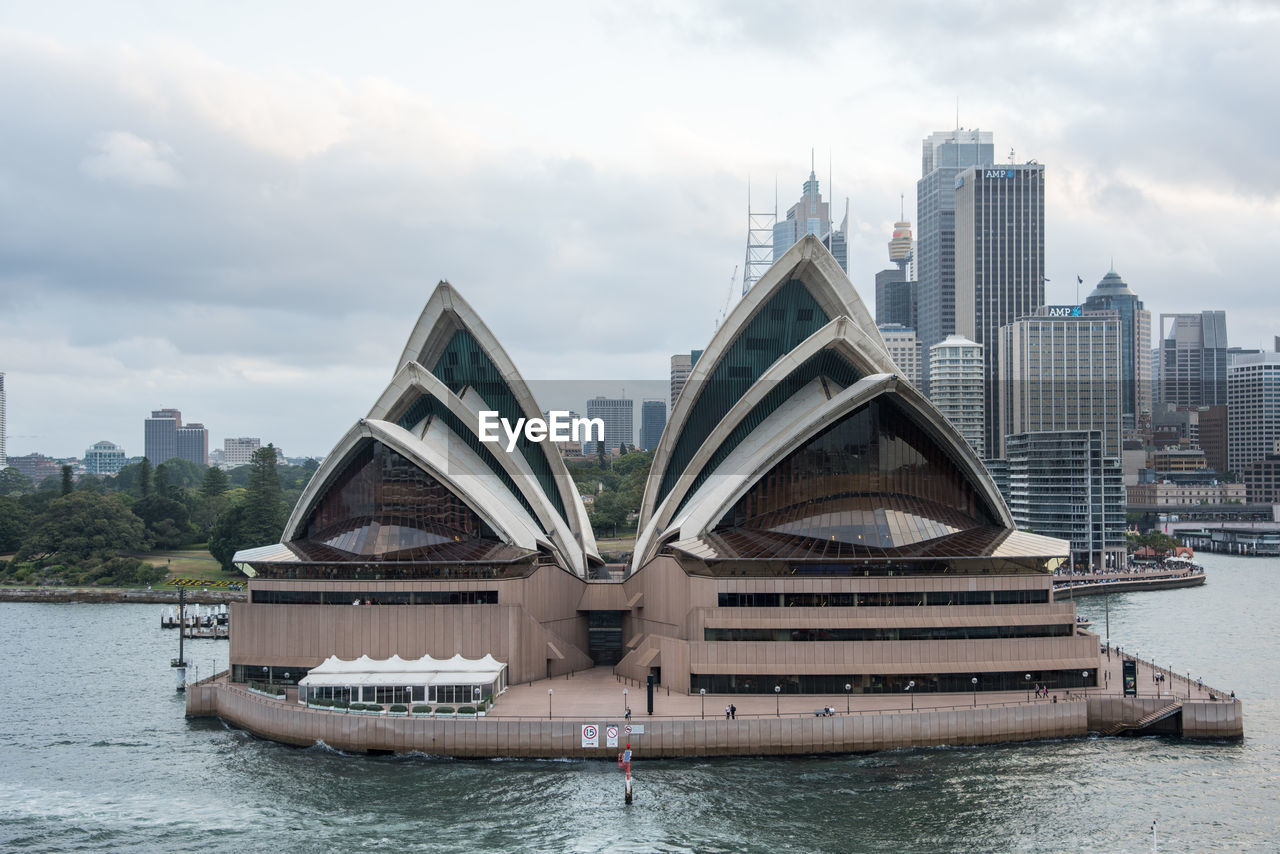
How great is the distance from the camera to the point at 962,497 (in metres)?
57.5

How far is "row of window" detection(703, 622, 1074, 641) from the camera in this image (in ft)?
159

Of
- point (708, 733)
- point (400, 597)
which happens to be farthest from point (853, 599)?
point (400, 597)

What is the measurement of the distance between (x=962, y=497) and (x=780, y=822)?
1024 inches

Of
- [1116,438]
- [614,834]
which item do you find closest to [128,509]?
[614,834]

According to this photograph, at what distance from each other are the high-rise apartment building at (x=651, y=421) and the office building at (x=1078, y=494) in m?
46.0

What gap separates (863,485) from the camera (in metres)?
55.0

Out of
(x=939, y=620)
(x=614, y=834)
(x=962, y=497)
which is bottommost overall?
(x=614, y=834)

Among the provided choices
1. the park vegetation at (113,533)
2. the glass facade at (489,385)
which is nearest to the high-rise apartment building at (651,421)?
the park vegetation at (113,533)

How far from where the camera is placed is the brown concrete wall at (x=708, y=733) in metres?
42.9

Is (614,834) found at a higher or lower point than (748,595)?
lower

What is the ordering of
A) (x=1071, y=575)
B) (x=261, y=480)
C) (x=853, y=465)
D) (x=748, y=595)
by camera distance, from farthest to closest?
(x=261, y=480), (x=1071, y=575), (x=853, y=465), (x=748, y=595)

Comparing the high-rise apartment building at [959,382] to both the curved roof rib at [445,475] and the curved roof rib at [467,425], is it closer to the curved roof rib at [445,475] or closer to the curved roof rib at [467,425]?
the curved roof rib at [467,425]

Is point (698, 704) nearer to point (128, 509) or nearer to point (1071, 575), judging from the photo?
point (1071, 575)

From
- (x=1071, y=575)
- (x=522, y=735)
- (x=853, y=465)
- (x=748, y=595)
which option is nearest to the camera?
(x=522, y=735)
